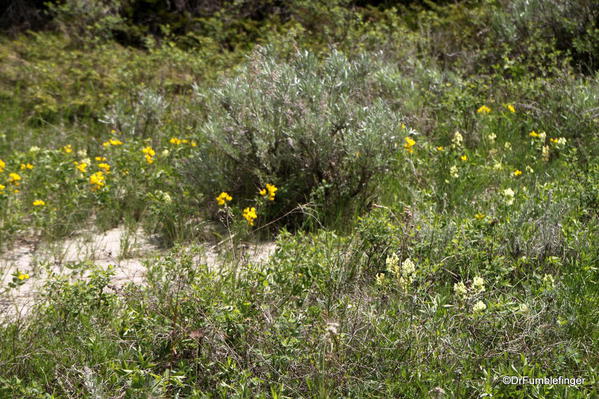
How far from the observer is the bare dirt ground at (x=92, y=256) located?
4352mm

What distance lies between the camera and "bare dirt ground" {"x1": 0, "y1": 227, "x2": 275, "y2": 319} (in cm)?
435

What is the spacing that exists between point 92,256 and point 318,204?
5.29 ft

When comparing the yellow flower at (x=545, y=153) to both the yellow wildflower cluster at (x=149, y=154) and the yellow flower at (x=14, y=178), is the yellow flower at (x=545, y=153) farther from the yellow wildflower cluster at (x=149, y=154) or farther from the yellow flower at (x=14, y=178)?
the yellow flower at (x=14, y=178)

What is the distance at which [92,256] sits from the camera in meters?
4.77

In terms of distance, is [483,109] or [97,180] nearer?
[97,180]

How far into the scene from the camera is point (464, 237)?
4.08 meters

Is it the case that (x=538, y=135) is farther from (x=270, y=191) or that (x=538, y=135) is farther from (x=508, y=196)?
(x=270, y=191)

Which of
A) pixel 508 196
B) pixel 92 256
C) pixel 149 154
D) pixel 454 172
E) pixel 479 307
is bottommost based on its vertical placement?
pixel 92 256

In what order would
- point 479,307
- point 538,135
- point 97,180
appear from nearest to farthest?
point 479,307, point 97,180, point 538,135

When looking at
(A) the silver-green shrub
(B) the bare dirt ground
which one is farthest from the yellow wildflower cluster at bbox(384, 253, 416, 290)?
(A) the silver-green shrub

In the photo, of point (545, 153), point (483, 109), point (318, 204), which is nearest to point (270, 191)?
point (318, 204)

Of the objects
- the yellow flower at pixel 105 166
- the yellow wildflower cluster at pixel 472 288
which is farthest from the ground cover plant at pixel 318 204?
the yellow flower at pixel 105 166

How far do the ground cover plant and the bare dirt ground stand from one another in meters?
0.07

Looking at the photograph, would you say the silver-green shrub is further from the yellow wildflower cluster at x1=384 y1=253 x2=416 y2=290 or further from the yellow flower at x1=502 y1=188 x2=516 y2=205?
the yellow wildflower cluster at x1=384 y1=253 x2=416 y2=290
